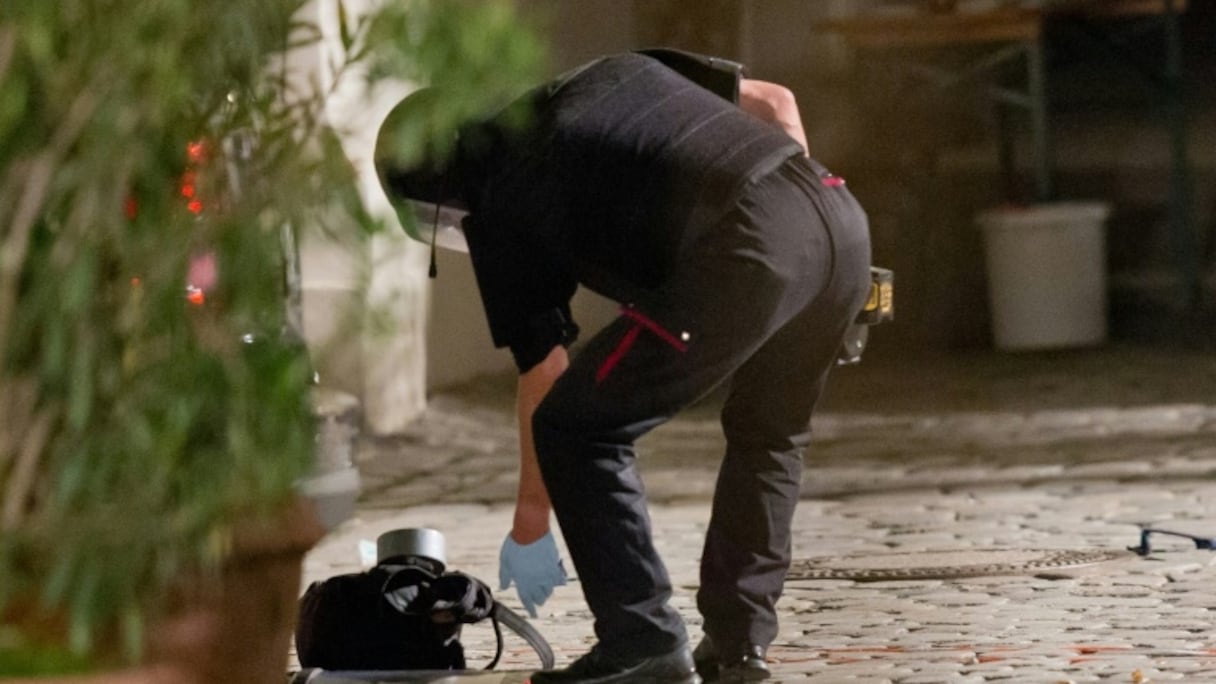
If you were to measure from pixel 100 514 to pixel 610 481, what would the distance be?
2.03 meters

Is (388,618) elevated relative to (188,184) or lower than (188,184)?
lower

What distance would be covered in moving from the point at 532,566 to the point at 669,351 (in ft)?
2.56

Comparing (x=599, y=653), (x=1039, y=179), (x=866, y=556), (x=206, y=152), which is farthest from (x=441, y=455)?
(x=206, y=152)

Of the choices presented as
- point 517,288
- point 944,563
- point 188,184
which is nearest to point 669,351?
point 517,288

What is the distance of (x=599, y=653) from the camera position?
14.5 ft

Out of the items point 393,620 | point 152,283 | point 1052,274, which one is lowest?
point 1052,274

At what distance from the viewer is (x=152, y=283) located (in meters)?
2.41

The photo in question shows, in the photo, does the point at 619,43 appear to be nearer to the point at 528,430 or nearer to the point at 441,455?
the point at 441,455

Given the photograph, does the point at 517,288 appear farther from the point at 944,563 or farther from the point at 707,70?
the point at 944,563

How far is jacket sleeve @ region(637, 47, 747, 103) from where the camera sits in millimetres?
4664

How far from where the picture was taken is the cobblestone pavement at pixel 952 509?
205 inches

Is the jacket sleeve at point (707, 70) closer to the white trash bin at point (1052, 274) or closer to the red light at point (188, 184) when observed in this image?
the red light at point (188, 184)

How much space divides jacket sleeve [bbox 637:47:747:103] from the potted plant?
2163 millimetres

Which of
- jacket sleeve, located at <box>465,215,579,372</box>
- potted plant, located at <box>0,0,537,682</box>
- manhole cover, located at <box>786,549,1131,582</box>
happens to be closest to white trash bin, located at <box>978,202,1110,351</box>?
manhole cover, located at <box>786,549,1131,582</box>
